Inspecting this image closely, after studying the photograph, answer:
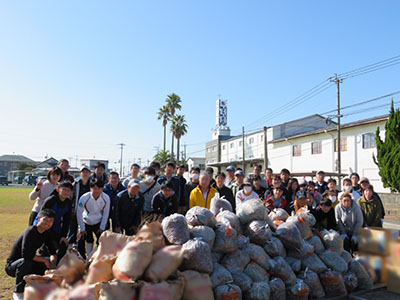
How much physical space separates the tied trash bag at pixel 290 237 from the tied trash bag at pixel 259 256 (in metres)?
0.46

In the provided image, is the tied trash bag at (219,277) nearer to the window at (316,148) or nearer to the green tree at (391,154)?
the green tree at (391,154)

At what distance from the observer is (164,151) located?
162 feet

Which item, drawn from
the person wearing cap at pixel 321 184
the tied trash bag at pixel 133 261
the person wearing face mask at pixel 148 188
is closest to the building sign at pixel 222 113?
the person wearing cap at pixel 321 184

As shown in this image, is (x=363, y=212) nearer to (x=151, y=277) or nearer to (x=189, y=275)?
(x=189, y=275)

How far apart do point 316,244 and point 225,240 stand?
1641 mm

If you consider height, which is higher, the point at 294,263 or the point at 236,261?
the point at 236,261

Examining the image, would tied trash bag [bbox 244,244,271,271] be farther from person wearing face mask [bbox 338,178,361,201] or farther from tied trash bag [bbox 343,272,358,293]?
person wearing face mask [bbox 338,178,361,201]

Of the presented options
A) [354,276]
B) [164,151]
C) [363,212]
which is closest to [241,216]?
[354,276]

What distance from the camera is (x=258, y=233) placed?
14.5 feet

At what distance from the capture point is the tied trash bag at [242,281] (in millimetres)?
3816

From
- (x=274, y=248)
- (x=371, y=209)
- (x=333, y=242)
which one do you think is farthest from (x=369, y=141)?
(x=274, y=248)

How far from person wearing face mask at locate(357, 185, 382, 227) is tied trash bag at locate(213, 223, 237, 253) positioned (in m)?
3.60

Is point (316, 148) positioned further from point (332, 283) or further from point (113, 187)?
point (332, 283)

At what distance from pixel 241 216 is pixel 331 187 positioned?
3984 millimetres
